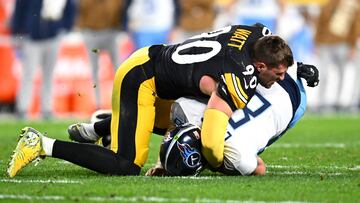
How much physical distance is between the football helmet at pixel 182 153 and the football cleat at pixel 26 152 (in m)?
0.83

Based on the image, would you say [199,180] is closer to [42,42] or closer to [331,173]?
[331,173]

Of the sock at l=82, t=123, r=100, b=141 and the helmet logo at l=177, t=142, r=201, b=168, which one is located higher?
the helmet logo at l=177, t=142, r=201, b=168

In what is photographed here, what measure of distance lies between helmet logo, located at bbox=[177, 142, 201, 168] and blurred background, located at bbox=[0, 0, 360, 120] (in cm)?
637

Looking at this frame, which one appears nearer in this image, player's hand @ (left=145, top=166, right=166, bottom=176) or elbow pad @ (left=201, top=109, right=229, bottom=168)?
elbow pad @ (left=201, top=109, right=229, bottom=168)

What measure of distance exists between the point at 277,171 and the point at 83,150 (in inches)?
57.6

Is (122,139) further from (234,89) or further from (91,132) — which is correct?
(91,132)

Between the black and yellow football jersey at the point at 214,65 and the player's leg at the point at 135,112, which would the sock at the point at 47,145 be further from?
the black and yellow football jersey at the point at 214,65

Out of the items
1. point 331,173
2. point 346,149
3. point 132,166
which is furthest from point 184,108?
point 346,149

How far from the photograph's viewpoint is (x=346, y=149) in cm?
999

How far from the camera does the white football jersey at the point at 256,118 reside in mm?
7285

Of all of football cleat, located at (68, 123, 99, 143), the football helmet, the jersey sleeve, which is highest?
the jersey sleeve

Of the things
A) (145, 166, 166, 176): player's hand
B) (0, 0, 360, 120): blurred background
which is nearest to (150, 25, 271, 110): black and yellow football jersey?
(145, 166, 166, 176): player's hand

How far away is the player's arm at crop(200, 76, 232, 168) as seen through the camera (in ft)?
23.2

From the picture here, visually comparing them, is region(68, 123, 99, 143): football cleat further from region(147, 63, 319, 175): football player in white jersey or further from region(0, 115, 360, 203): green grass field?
region(147, 63, 319, 175): football player in white jersey
